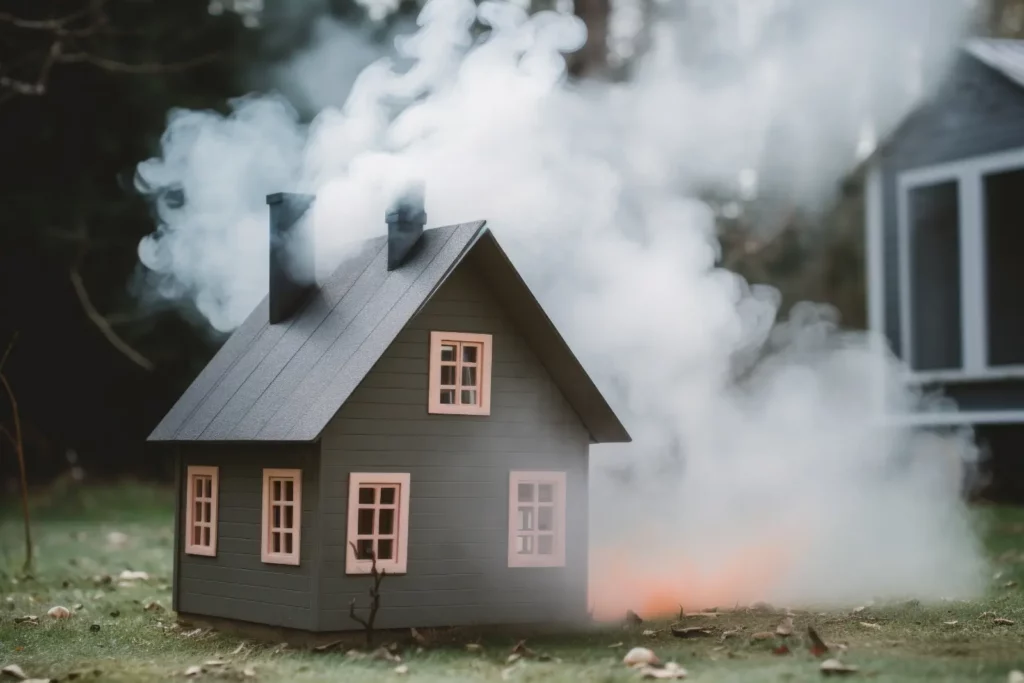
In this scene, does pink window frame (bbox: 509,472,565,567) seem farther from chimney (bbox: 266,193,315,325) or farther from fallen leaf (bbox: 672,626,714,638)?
chimney (bbox: 266,193,315,325)

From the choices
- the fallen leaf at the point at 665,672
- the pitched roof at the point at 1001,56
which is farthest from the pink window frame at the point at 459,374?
the pitched roof at the point at 1001,56

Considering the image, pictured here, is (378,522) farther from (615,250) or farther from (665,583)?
(615,250)

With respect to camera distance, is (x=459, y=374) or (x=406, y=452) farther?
(x=459, y=374)

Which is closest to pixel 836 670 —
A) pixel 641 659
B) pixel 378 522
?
pixel 641 659

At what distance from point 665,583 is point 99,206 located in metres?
18.8

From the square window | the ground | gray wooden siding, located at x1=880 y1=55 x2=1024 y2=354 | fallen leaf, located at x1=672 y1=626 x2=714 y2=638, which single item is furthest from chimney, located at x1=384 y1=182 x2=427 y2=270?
gray wooden siding, located at x1=880 y1=55 x2=1024 y2=354

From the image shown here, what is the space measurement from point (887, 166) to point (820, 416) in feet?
20.4

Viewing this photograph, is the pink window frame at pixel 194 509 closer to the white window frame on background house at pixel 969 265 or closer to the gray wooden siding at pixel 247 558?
the gray wooden siding at pixel 247 558

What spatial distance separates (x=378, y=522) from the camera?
452 inches

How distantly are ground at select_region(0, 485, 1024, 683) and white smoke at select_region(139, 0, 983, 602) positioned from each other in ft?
6.62

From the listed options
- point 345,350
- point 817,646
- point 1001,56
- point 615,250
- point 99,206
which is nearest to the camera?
point 817,646

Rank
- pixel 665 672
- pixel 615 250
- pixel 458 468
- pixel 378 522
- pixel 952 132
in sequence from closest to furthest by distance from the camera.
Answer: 1. pixel 665 672
2. pixel 378 522
3. pixel 458 468
4. pixel 615 250
5. pixel 952 132

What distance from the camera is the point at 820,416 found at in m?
20.0

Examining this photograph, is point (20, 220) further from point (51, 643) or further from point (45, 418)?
point (51, 643)
